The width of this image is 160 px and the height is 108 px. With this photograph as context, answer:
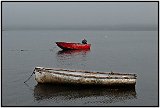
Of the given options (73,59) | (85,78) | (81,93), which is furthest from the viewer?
(73,59)

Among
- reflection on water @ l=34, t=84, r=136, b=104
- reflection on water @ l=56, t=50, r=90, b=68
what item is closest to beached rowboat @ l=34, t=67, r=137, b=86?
reflection on water @ l=34, t=84, r=136, b=104

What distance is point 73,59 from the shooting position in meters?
45.7

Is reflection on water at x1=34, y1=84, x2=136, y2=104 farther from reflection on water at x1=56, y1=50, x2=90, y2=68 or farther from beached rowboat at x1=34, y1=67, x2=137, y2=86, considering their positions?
reflection on water at x1=56, y1=50, x2=90, y2=68

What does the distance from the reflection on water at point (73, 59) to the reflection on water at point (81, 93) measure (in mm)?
14058

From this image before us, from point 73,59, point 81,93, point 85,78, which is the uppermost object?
point 73,59

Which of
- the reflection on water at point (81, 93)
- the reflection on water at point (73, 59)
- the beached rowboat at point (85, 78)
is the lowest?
the reflection on water at point (81, 93)

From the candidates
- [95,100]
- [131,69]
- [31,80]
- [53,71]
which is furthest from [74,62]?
[95,100]

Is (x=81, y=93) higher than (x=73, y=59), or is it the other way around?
(x=73, y=59)

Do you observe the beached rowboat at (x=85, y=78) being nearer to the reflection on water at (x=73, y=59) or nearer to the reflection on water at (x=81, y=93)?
the reflection on water at (x=81, y=93)

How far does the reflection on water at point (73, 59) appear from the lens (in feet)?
134

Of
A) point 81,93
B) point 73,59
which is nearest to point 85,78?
point 81,93

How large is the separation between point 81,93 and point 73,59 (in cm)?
2205

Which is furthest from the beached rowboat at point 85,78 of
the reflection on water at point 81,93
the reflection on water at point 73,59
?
the reflection on water at point 73,59

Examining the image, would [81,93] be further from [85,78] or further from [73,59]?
[73,59]
